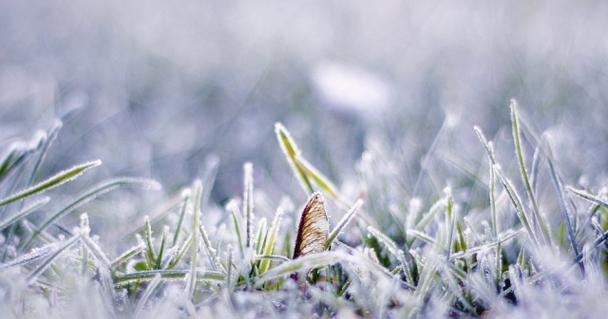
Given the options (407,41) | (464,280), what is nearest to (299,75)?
(407,41)

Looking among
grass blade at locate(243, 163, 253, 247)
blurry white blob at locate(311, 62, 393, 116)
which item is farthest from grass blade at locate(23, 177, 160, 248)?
blurry white blob at locate(311, 62, 393, 116)

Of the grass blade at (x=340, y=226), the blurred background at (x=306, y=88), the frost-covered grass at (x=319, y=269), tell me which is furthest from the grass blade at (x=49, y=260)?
the blurred background at (x=306, y=88)

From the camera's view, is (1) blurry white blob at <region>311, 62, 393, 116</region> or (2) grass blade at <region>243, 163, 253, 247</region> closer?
(2) grass blade at <region>243, 163, 253, 247</region>

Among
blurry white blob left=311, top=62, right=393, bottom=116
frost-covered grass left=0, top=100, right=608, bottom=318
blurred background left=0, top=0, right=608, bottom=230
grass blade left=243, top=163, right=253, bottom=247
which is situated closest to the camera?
frost-covered grass left=0, top=100, right=608, bottom=318

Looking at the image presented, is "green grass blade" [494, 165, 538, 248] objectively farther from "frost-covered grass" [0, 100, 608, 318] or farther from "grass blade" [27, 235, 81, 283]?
"grass blade" [27, 235, 81, 283]

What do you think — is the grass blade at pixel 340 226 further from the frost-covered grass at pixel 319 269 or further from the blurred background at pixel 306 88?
the blurred background at pixel 306 88

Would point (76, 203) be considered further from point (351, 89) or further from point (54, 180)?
point (351, 89)

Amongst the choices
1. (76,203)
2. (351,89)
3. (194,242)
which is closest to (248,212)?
(194,242)

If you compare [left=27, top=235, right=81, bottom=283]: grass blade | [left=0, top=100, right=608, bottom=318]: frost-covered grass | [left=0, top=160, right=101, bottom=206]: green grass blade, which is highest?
[left=0, top=160, right=101, bottom=206]: green grass blade
